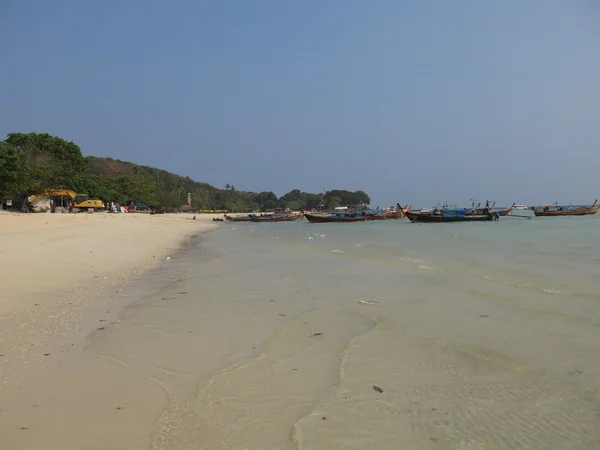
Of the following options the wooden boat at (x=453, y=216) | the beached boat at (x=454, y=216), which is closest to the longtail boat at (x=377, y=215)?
the beached boat at (x=454, y=216)

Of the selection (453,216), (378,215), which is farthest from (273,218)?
(453,216)

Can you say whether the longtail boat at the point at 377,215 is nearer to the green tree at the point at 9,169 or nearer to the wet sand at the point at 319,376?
the green tree at the point at 9,169

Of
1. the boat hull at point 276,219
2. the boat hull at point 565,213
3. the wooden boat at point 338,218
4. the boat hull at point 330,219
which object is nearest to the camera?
the boat hull at point 330,219

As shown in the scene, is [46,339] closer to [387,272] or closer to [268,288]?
[268,288]

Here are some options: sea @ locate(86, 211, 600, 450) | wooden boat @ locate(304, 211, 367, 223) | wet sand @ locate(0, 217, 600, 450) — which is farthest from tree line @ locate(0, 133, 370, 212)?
wet sand @ locate(0, 217, 600, 450)

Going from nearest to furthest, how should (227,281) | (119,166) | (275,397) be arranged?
(275,397)
(227,281)
(119,166)

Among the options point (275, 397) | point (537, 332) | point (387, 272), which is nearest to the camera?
point (275, 397)

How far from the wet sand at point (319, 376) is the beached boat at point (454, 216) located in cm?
4627

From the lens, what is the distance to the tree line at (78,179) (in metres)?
36.6

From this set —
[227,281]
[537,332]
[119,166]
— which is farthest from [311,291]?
[119,166]

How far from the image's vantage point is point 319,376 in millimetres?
3811

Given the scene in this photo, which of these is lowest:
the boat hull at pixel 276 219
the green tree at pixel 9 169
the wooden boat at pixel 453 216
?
the boat hull at pixel 276 219

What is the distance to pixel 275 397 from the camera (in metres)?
3.36

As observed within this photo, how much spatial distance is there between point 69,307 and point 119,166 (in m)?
147
